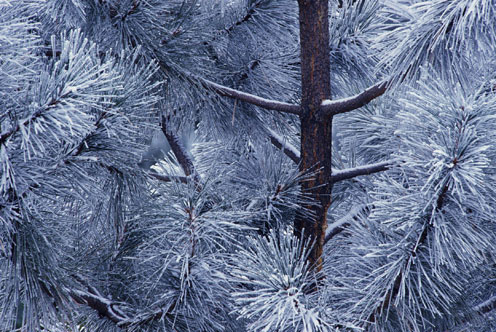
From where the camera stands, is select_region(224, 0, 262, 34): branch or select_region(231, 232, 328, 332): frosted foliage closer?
select_region(231, 232, 328, 332): frosted foliage

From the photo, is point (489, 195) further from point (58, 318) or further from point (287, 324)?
point (58, 318)

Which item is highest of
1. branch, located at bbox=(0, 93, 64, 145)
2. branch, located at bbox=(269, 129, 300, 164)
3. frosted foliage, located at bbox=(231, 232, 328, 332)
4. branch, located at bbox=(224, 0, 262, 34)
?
branch, located at bbox=(224, 0, 262, 34)

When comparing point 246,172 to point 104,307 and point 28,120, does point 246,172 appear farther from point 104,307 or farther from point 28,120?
point 28,120

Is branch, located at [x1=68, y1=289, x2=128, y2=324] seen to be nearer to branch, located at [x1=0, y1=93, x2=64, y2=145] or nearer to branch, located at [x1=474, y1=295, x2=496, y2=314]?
branch, located at [x1=0, y1=93, x2=64, y2=145]

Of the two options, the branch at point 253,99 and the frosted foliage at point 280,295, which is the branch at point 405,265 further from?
the branch at point 253,99

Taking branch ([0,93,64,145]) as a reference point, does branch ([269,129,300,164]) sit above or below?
below

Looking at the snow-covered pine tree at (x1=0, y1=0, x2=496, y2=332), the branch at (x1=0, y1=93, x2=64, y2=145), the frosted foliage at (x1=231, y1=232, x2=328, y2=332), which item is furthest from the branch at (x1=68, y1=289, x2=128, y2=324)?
the branch at (x1=0, y1=93, x2=64, y2=145)

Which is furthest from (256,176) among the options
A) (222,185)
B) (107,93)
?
(107,93)
